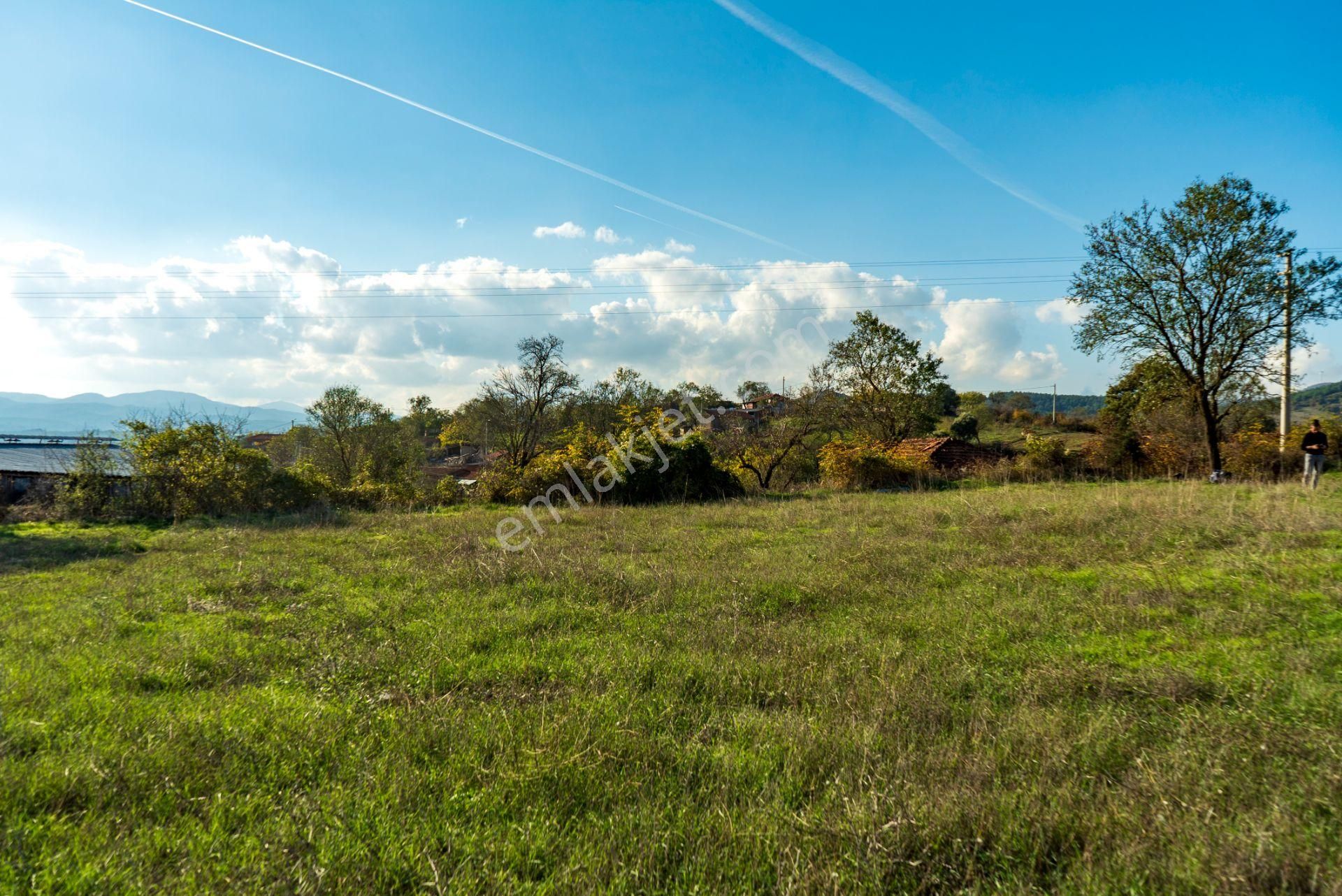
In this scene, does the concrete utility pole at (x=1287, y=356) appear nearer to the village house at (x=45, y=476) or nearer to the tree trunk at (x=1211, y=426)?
the tree trunk at (x=1211, y=426)

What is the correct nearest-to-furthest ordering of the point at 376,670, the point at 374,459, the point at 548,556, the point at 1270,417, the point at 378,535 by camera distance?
1. the point at 376,670
2. the point at 548,556
3. the point at 378,535
4. the point at 1270,417
5. the point at 374,459

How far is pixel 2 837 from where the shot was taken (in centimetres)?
276

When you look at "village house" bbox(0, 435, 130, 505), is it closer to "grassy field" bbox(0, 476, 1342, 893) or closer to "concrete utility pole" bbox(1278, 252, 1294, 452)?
"grassy field" bbox(0, 476, 1342, 893)

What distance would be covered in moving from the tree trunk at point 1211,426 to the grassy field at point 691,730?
16.4m

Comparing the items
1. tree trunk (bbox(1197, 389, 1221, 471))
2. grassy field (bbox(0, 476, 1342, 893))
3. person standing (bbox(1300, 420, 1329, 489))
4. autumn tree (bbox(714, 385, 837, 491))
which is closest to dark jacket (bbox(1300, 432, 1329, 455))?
person standing (bbox(1300, 420, 1329, 489))

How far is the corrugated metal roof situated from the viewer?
705 inches

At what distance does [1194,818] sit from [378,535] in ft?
44.7

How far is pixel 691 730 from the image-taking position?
153 inches

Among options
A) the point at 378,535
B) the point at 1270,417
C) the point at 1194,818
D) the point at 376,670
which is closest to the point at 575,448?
the point at 378,535

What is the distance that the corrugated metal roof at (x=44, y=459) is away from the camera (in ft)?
58.7

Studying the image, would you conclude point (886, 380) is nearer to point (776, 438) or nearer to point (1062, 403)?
point (776, 438)

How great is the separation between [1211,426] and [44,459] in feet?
189

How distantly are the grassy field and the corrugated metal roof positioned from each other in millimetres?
12485

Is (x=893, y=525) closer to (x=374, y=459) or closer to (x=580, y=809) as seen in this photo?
(x=580, y=809)
